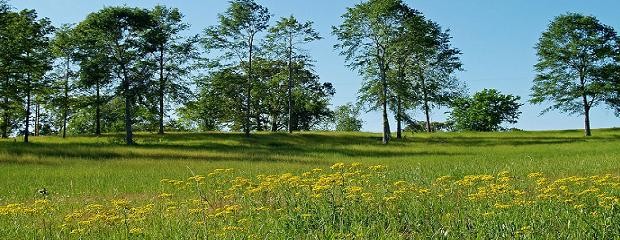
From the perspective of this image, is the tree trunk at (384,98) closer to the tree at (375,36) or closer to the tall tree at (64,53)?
the tree at (375,36)

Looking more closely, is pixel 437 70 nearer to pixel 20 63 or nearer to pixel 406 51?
pixel 406 51

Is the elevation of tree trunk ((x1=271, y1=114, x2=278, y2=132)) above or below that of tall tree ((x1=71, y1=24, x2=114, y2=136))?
below

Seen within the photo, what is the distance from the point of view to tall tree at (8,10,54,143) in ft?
119

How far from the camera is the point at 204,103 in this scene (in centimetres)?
5578

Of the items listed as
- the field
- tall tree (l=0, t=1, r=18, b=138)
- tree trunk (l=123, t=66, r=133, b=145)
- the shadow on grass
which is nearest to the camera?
the field

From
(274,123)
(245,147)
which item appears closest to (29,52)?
(245,147)

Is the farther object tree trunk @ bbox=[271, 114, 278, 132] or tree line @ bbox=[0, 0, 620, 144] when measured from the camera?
tree trunk @ bbox=[271, 114, 278, 132]

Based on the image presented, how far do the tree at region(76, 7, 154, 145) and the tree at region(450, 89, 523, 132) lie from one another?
47418mm

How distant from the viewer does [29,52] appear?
39844 millimetres

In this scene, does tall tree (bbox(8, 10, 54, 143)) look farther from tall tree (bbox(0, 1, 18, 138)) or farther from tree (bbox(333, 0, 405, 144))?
tree (bbox(333, 0, 405, 144))

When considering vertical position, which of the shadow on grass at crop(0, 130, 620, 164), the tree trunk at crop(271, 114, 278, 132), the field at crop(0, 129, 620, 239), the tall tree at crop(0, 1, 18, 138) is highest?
the tall tree at crop(0, 1, 18, 138)

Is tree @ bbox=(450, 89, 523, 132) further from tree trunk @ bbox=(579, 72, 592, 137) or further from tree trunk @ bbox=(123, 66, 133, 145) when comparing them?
tree trunk @ bbox=(123, 66, 133, 145)

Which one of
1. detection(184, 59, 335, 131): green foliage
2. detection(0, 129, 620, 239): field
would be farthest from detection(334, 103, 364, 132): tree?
detection(0, 129, 620, 239): field

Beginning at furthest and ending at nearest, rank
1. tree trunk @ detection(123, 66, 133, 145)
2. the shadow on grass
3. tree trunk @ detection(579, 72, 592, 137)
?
tree trunk @ detection(579, 72, 592, 137) → tree trunk @ detection(123, 66, 133, 145) → the shadow on grass
